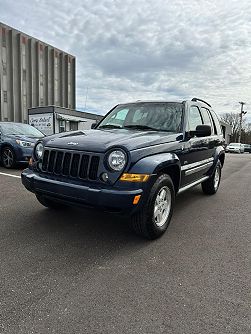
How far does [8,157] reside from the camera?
845 cm

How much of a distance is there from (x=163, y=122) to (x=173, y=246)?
6.17 ft

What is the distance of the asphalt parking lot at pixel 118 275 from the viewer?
2088mm

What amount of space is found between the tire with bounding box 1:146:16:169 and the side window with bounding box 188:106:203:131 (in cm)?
556

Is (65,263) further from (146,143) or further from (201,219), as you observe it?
(201,219)

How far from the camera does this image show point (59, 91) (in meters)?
36.6

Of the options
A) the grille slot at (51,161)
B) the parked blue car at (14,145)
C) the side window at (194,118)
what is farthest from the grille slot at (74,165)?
the parked blue car at (14,145)

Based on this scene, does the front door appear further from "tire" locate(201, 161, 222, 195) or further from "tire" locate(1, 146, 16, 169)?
"tire" locate(1, 146, 16, 169)

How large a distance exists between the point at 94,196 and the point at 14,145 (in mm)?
5995

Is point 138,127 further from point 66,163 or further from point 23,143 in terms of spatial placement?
point 23,143

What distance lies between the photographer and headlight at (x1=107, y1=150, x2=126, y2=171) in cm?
315

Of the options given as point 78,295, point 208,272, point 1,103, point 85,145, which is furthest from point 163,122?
point 1,103

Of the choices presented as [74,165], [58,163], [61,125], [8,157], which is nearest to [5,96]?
[61,125]

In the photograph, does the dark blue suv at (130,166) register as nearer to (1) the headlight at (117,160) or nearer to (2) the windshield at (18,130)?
(1) the headlight at (117,160)

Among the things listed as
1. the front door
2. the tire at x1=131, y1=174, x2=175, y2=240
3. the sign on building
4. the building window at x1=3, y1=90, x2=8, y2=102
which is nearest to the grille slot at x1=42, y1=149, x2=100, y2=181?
the tire at x1=131, y1=174, x2=175, y2=240
